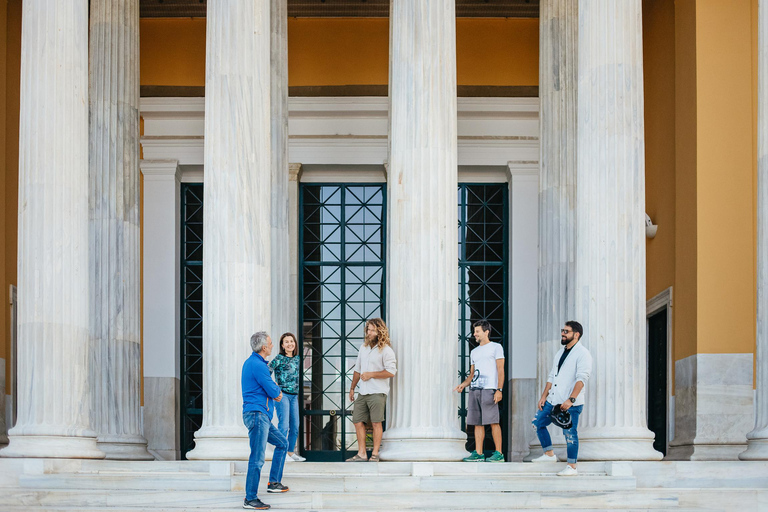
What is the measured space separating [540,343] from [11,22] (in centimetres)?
1702

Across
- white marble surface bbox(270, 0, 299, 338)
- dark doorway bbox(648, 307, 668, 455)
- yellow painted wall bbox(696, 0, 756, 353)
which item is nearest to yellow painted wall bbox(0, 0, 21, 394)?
white marble surface bbox(270, 0, 299, 338)

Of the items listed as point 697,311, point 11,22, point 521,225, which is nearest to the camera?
point 697,311

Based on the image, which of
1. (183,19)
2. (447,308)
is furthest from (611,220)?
(183,19)

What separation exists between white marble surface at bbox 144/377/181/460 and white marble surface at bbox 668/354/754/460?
14294 mm

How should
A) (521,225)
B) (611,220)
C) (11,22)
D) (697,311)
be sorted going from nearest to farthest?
(611,220), (697,311), (11,22), (521,225)

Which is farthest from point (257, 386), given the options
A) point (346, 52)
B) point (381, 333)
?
point (346, 52)

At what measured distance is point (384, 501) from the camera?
1698 cm

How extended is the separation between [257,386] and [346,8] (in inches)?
734

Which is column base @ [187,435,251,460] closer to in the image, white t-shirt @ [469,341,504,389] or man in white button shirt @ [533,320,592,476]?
white t-shirt @ [469,341,504,389]

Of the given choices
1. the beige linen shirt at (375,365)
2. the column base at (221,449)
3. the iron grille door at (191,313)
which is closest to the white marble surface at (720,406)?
the beige linen shirt at (375,365)

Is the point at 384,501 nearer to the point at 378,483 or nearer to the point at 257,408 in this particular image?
the point at 378,483

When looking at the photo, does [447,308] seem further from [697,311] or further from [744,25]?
[744,25]

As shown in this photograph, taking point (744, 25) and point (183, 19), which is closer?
point (744, 25)

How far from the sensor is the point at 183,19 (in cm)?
3238
